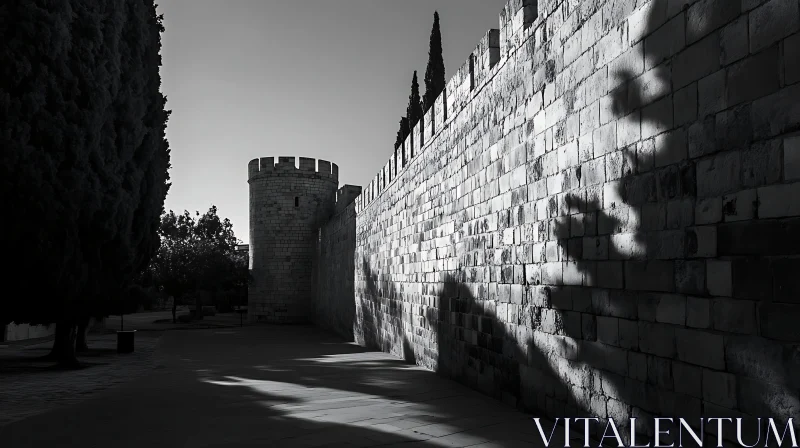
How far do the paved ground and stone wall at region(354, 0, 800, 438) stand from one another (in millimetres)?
519

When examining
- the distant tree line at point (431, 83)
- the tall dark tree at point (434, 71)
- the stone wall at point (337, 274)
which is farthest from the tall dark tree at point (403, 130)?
the stone wall at point (337, 274)

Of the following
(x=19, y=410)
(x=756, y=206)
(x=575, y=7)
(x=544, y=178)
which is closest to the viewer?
(x=756, y=206)

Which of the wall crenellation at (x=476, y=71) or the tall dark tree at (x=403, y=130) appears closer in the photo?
the wall crenellation at (x=476, y=71)

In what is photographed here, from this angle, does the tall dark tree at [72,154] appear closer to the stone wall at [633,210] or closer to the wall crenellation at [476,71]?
the wall crenellation at [476,71]

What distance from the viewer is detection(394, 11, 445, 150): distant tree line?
24.9m

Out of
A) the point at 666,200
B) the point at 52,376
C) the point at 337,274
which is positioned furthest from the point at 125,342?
the point at 666,200

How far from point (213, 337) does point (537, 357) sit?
13466mm

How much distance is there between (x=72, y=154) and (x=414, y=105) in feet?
65.4

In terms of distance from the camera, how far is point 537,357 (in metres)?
4.74

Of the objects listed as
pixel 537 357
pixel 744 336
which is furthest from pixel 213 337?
pixel 744 336

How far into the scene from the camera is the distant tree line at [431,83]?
24906 millimetres

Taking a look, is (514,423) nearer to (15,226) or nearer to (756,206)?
(756,206)

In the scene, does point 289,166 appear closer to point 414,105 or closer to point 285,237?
point 285,237

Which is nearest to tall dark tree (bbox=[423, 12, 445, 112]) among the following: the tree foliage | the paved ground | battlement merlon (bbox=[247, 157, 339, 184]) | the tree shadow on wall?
battlement merlon (bbox=[247, 157, 339, 184])
